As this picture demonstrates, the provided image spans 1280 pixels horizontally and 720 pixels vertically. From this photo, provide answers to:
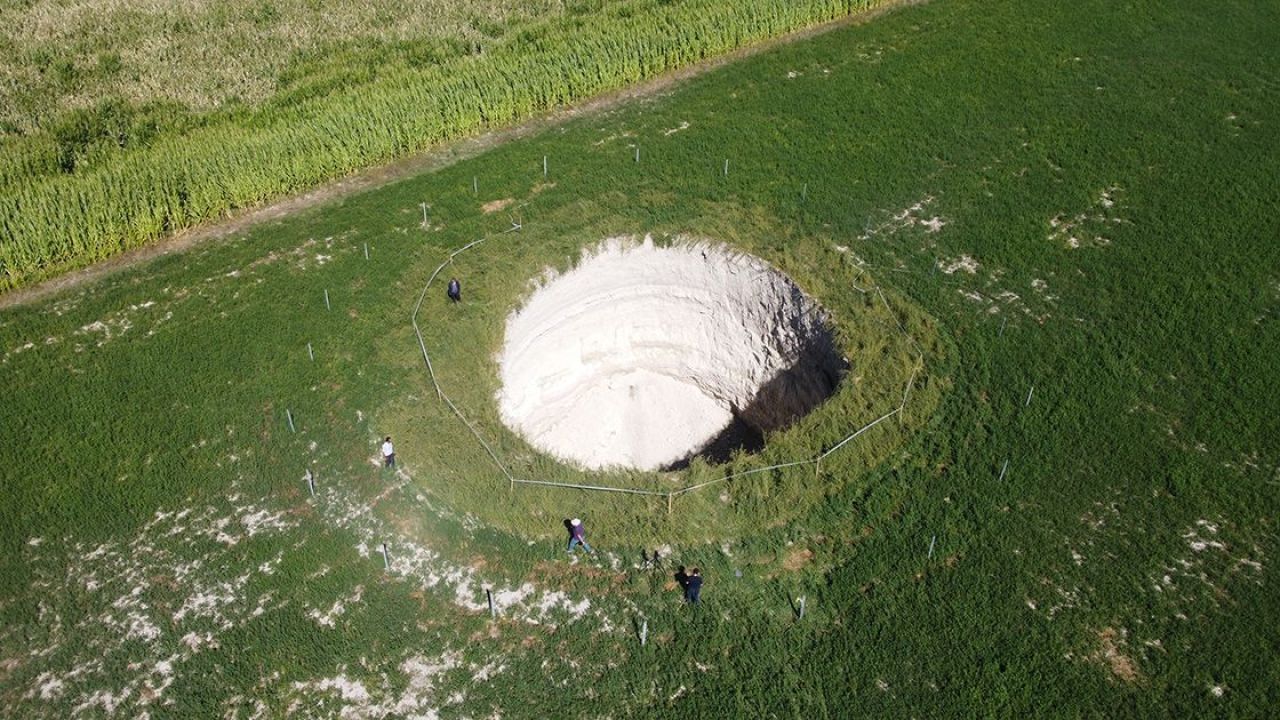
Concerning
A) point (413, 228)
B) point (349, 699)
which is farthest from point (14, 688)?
point (413, 228)

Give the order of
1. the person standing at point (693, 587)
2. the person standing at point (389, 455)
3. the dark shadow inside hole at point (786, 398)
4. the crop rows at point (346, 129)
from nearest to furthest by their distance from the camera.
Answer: the person standing at point (693, 587)
the person standing at point (389, 455)
the dark shadow inside hole at point (786, 398)
the crop rows at point (346, 129)

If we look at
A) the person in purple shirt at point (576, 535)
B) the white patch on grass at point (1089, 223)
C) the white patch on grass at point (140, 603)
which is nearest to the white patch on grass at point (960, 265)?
the white patch on grass at point (1089, 223)

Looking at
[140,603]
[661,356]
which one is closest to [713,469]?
[661,356]

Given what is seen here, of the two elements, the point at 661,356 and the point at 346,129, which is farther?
the point at 346,129

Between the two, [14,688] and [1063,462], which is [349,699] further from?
[1063,462]

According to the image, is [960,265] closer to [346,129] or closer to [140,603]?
[346,129]

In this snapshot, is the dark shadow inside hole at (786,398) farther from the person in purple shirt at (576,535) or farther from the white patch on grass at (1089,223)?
the white patch on grass at (1089,223)
